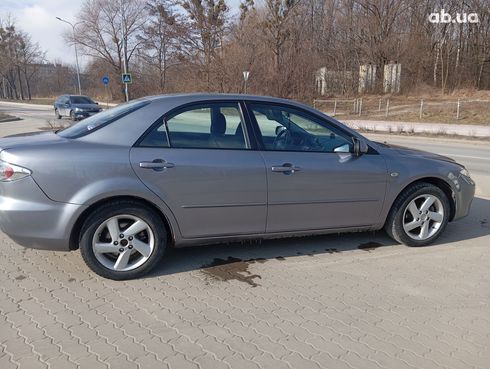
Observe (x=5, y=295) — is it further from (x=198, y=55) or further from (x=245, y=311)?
(x=198, y=55)

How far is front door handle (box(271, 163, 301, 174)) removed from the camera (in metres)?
3.84

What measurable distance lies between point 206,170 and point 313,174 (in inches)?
40.1

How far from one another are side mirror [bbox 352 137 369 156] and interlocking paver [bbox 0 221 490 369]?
1038 millimetres

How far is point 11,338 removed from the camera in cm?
280

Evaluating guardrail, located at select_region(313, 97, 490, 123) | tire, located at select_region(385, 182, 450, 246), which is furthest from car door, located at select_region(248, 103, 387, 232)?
guardrail, located at select_region(313, 97, 490, 123)

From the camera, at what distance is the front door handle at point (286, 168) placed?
384 centimetres

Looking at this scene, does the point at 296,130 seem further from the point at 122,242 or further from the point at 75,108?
the point at 75,108

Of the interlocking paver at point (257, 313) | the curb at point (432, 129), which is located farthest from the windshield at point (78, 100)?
the interlocking paver at point (257, 313)

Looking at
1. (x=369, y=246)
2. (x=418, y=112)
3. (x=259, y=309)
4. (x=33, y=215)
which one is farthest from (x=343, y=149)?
(x=418, y=112)

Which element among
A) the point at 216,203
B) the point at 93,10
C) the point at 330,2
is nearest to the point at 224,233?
the point at 216,203

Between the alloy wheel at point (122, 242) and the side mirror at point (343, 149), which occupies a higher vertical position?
the side mirror at point (343, 149)

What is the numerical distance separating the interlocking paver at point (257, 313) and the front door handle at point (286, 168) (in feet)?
2.94

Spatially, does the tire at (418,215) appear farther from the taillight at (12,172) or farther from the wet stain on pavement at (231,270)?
the taillight at (12,172)

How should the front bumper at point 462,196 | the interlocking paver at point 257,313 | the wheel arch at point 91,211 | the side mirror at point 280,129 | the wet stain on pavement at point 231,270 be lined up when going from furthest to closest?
1. the front bumper at point 462,196
2. the side mirror at point 280,129
3. the wet stain on pavement at point 231,270
4. the wheel arch at point 91,211
5. the interlocking paver at point 257,313
